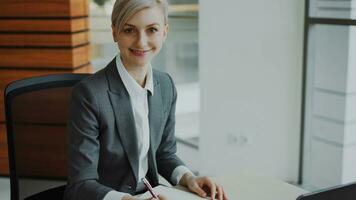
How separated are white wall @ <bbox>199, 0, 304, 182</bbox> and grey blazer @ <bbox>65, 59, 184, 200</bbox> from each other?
72.6 inches

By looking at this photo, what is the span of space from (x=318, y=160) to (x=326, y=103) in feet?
1.46

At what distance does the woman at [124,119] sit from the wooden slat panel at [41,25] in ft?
5.91

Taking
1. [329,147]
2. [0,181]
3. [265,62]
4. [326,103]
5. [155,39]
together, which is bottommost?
[0,181]

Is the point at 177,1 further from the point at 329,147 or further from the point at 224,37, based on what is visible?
the point at 329,147

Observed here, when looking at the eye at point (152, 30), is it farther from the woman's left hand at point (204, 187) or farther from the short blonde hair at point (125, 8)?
the woman's left hand at point (204, 187)

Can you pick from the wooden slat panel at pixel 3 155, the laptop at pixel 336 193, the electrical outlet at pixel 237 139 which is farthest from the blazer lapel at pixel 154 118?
the wooden slat panel at pixel 3 155

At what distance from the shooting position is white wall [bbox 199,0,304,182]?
3383 mm

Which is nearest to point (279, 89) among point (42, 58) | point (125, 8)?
point (42, 58)

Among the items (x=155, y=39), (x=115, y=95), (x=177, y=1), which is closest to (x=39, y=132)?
(x=115, y=95)

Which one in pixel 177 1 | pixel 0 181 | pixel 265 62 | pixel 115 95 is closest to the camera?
pixel 115 95

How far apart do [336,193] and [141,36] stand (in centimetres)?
75

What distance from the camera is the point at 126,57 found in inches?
59.9

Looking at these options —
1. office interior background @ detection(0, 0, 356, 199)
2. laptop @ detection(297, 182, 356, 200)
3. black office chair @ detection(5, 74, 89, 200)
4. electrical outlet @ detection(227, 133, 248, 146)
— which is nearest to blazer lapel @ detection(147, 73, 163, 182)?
black office chair @ detection(5, 74, 89, 200)

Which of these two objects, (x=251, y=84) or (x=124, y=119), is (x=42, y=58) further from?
(x=124, y=119)
